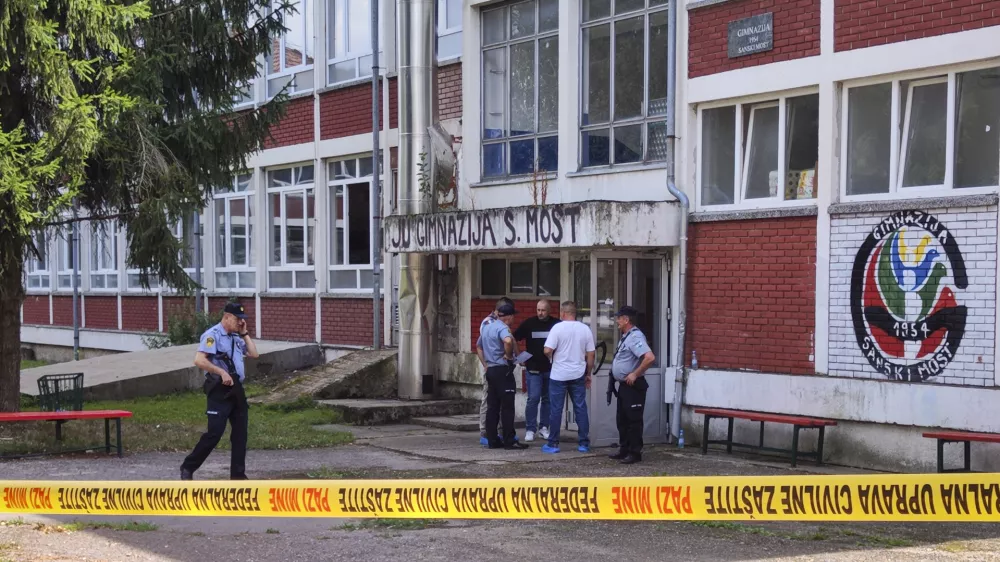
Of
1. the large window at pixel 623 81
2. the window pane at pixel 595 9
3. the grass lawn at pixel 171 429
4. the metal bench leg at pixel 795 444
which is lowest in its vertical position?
the grass lawn at pixel 171 429

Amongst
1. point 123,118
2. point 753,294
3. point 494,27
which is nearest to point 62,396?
point 123,118

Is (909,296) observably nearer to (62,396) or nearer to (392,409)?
(392,409)

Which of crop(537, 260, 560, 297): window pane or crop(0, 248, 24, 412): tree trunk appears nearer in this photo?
crop(0, 248, 24, 412): tree trunk

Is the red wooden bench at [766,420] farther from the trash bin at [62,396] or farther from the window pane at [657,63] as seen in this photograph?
the trash bin at [62,396]

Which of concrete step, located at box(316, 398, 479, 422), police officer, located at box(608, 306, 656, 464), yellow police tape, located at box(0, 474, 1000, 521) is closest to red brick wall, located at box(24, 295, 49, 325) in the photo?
concrete step, located at box(316, 398, 479, 422)

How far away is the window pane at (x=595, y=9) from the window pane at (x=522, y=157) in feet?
5.76

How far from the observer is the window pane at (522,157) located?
15641mm

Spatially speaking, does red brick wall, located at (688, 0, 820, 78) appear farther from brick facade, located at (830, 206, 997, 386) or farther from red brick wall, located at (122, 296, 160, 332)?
red brick wall, located at (122, 296, 160, 332)

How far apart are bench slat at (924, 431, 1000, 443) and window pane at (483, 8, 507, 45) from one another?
803 centimetres

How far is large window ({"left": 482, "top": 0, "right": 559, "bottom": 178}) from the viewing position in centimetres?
1543

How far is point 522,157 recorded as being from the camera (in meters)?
15.8

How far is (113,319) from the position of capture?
26469 millimetres

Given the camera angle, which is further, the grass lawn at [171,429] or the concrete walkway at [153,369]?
the concrete walkway at [153,369]

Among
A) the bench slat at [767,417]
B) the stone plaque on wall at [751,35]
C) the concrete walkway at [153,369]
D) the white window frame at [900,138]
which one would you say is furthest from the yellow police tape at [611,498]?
the concrete walkway at [153,369]
